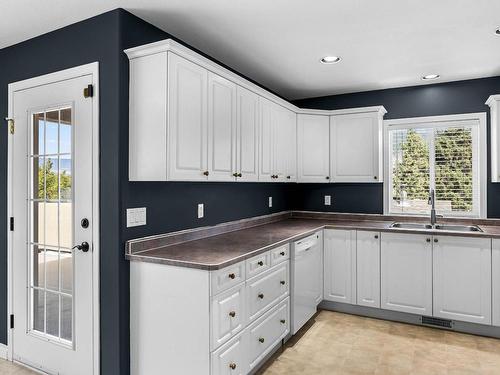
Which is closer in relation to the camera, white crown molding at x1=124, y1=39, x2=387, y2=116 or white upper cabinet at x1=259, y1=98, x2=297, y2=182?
white crown molding at x1=124, y1=39, x2=387, y2=116

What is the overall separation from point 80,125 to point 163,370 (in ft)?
5.48

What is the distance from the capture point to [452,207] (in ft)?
12.7

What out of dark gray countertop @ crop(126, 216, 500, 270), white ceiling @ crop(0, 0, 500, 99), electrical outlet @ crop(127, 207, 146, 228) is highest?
white ceiling @ crop(0, 0, 500, 99)

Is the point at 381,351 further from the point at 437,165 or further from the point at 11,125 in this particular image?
the point at 11,125

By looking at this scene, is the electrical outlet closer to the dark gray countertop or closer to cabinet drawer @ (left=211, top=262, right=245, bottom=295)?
the dark gray countertop

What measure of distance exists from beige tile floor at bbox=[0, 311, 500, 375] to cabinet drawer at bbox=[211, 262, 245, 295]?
2.85 feet

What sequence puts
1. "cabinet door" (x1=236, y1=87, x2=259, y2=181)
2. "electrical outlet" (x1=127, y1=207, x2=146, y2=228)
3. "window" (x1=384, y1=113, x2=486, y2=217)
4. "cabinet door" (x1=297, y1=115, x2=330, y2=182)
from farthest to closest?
"cabinet door" (x1=297, y1=115, x2=330, y2=182), "window" (x1=384, y1=113, x2=486, y2=217), "cabinet door" (x1=236, y1=87, x2=259, y2=181), "electrical outlet" (x1=127, y1=207, x2=146, y2=228)

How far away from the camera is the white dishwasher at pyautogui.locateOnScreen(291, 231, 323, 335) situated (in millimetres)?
3016

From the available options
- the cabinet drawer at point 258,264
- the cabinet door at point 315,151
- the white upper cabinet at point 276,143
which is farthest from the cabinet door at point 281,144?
the cabinet drawer at point 258,264

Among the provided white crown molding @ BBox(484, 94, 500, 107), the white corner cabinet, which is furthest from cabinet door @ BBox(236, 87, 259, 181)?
white crown molding @ BBox(484, 94, 500, 107)

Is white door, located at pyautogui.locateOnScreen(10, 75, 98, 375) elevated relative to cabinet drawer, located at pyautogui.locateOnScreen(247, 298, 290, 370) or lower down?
elevated

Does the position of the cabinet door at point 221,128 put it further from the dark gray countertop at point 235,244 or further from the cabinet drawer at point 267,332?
the cabinet drawer at point 267,332

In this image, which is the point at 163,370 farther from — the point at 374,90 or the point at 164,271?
the point at 374,90

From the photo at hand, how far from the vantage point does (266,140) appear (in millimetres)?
3393
